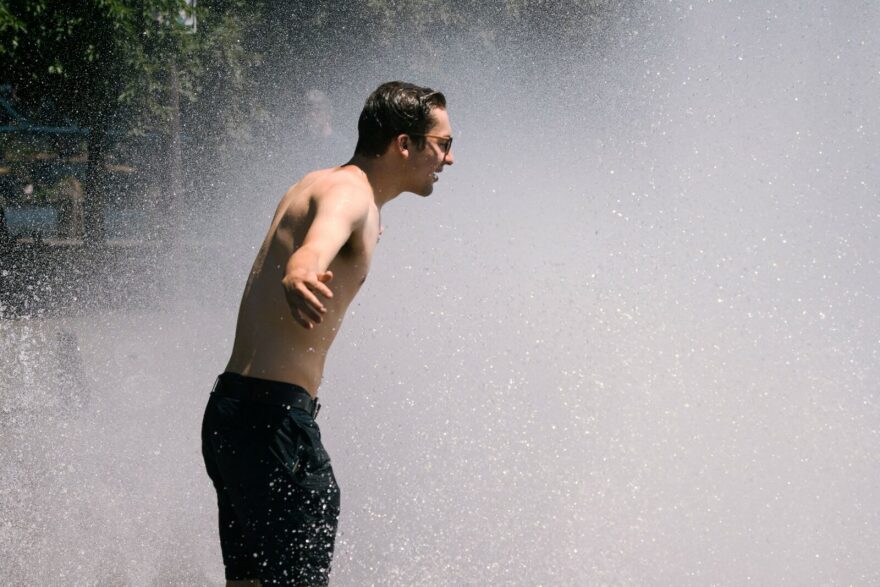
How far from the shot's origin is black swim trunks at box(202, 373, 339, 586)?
2.45 metres

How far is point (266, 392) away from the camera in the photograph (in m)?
2.49

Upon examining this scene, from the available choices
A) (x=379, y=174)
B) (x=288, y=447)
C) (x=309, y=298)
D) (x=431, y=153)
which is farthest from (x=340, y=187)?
(x=288, y=447)

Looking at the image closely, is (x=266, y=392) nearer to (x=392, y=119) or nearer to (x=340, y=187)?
(x=340, y=187)

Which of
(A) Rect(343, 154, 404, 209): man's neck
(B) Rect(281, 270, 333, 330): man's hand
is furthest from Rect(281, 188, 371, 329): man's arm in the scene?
(A) Rect(343, 154, 404, 209): man's neck

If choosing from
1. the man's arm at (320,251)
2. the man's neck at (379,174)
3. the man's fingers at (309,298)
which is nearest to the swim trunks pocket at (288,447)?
the man's arm at (320,251)

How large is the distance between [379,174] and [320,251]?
53 cm

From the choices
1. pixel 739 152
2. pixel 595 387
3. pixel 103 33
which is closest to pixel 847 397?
pixel 595 387

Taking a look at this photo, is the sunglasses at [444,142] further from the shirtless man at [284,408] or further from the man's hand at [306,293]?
the man's hand at [306,293]

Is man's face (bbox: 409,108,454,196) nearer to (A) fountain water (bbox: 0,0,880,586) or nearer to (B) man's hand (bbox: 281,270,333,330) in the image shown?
(B) man's hand (bbox: 281,270,333,330)

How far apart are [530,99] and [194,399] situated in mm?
7523

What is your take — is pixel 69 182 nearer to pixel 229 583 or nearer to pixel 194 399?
pixel 194 399

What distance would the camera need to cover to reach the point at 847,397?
15.7 feet

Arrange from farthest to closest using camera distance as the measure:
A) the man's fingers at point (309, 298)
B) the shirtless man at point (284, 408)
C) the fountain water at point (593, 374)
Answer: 1. the fountain water at point (593, 374)
2. the shirtless man at point (284, 408)
3. the man's fingers at point (309, 298)

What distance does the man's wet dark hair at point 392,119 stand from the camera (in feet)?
8.98
